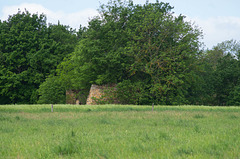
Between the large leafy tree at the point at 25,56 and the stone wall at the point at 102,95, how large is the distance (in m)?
15.2

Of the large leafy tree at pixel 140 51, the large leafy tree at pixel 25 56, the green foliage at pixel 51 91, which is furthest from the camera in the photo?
the large leafy tree at pixel 25 56

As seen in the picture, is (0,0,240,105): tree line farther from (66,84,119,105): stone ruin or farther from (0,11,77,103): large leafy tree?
(0,11,77,103): large leafy tree

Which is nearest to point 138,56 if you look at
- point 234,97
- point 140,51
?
point 140,51

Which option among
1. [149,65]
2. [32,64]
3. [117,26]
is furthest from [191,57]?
[32,64]

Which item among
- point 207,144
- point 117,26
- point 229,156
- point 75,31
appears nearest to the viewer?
point 229,156

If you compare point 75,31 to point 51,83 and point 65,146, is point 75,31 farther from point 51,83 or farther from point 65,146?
point 65,146

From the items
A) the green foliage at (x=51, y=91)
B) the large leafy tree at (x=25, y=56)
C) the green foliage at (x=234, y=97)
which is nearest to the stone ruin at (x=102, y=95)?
the green foliage at (x=51, y=91)

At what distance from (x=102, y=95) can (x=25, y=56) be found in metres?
21.7

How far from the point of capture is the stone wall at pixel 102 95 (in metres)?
34.8

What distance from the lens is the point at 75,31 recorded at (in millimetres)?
63844

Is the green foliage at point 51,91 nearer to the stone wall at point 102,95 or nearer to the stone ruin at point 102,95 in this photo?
the stone ruin at point 102,95

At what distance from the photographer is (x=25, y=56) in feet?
163

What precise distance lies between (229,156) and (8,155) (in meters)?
5.36

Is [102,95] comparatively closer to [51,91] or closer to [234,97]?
[51,91]
